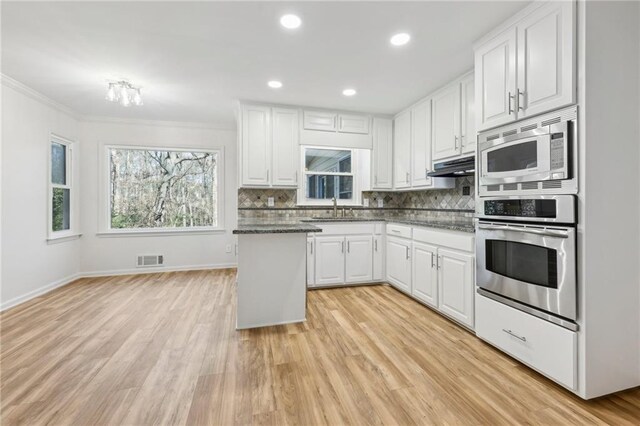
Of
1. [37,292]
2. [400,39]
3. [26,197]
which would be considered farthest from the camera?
[37,292]

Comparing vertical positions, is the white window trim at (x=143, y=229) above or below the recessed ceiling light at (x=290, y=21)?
below

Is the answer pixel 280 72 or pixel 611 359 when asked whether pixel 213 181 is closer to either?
pixel 280 72

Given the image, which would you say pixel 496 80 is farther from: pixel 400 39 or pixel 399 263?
pixel 399 263

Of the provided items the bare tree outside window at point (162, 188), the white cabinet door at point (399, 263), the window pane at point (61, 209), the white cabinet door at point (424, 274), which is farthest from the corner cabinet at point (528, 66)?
the window pane at point (61, 209)

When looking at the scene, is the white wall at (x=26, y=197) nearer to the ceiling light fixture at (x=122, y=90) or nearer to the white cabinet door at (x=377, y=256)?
the ceiling light fixture at (x=122, y=90)

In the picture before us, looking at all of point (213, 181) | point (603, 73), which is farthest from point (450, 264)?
point (213, 181)

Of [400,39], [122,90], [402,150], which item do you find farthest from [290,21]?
[402,150]

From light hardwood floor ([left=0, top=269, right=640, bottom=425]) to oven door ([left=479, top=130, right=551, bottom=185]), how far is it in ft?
4.43

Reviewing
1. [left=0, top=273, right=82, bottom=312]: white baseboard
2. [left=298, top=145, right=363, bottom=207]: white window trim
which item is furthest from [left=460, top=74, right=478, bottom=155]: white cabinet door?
[left=0, top=273, right=82, bottom=312]: white baseboard

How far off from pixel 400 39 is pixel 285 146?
6.51 ft

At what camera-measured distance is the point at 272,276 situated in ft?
8.79

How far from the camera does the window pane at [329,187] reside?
441 cm

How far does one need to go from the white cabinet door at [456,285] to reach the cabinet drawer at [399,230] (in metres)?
0.59

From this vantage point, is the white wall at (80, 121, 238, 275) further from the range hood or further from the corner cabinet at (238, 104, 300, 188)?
the range hood
